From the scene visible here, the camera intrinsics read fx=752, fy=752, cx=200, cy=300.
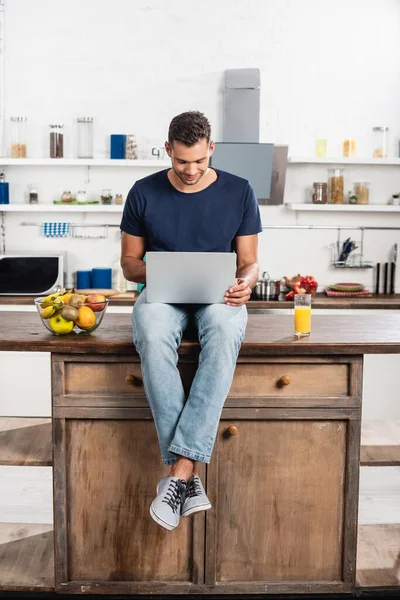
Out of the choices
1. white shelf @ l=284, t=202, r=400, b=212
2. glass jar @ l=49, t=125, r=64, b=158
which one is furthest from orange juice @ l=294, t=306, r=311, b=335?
glass jar @ l=49, t=125, r=64, b=158

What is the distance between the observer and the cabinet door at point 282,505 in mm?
2561

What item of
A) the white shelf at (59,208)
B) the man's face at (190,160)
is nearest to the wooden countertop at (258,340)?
the man's face at (190,160)

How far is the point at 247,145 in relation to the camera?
4.79 m

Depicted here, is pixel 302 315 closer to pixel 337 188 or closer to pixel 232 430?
pixel 232 430

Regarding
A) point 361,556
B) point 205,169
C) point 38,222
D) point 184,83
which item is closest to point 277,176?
point 184,83

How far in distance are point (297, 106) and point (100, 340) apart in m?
3.23

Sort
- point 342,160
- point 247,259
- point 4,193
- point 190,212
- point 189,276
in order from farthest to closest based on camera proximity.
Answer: point 4,193 → point 342,160 → point 247,259 → point 190,212 → point 189,276

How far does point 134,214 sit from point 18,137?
267cm

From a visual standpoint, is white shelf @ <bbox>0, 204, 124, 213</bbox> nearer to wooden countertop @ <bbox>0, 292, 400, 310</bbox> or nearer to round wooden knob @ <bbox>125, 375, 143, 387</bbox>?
wooden countertop @ <bbox>0, 292, 400, 310</bbox>

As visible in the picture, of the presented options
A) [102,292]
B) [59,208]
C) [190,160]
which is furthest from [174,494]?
[59,208]

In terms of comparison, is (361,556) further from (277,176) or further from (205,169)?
(277,176)

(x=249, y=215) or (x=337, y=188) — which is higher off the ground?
(x=337, y=188)

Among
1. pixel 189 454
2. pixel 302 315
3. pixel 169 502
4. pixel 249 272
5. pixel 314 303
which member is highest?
pixel 249 272

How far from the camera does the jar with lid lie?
5102mm
